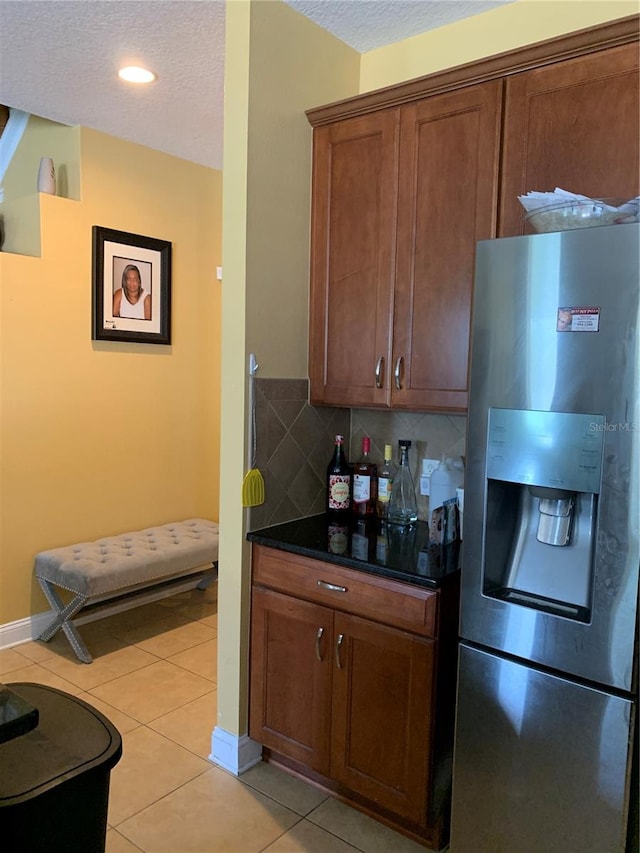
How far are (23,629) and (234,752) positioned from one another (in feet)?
5.26

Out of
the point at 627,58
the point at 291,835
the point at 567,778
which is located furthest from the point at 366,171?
the point at 291,835

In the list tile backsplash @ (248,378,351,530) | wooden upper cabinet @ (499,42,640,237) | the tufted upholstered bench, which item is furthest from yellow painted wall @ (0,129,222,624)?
wooden upper cabinet @ (499,42,640,237)

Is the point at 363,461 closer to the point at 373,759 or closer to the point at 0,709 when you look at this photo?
the point at 373,759

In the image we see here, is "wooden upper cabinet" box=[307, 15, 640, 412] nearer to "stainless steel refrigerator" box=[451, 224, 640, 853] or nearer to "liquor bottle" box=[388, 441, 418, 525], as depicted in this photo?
"liquor bottle" box=[388, 441, 418, 525]

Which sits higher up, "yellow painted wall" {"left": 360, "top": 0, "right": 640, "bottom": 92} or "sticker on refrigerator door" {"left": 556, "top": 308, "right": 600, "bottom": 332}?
"yellow painted wall" {"left": 360, "top": 0, "right": 640, "bottom": 92}

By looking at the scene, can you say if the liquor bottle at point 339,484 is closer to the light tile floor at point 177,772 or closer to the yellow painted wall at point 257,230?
the yellow painted wall at point 257,230

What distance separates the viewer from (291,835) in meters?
1.99

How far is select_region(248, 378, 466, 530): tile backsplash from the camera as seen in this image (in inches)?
90.4

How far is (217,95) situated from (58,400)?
1.72 metres

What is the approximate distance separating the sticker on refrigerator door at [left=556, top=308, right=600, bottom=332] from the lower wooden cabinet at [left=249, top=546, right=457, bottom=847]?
81cm

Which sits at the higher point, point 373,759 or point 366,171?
point 366,171

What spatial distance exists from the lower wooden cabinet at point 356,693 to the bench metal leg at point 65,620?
124 centimetres

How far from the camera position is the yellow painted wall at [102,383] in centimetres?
325

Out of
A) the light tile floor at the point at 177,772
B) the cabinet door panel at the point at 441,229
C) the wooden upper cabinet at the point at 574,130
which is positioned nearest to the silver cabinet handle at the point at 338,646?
the light tile floor at the point at 177,772
